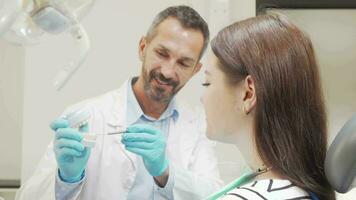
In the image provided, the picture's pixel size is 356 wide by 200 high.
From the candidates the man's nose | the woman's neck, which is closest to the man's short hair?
the man's nose

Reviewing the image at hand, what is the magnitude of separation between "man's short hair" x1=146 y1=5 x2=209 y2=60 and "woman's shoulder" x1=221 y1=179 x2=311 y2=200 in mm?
815

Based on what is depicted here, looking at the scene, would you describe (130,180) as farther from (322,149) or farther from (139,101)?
(322,149)

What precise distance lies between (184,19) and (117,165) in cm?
58

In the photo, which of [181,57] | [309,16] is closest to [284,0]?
[309,16]

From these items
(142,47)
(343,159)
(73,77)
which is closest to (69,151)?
(73,77)

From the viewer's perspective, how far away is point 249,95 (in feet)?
3.10

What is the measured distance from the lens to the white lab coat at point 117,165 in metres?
1.49

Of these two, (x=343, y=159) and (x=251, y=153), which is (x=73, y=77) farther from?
(x=343, y=159)

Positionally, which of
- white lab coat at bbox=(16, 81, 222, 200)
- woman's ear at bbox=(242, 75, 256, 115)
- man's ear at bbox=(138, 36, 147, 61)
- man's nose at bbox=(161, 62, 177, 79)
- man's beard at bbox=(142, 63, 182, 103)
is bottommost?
white lab coat at bbox=(16, 81, 222, 200)

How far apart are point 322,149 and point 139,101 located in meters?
0.78

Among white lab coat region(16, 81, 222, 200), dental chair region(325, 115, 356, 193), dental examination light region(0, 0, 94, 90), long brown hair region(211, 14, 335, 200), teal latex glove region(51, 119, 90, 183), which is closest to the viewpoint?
dental chair region(325, 115, 356, 193)

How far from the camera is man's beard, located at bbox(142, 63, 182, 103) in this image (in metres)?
1.57

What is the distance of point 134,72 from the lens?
64.3 inches

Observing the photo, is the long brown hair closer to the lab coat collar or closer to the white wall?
the lab coat collar
